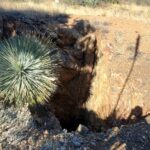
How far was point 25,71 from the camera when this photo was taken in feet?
38.8

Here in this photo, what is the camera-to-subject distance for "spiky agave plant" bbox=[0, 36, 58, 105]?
11.7 metres

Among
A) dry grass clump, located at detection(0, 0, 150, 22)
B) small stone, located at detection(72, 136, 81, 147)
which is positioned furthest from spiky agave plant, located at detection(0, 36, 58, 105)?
dry grass clump, located at detection(0, 0, 150, 22)

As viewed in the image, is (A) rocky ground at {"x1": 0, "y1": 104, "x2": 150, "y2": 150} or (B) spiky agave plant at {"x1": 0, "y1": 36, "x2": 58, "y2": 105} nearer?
(A) rocky ground at {"x1": 0, "y1": 104, "x2": 150, "y2": 150}

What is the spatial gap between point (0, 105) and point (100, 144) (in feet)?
10.9

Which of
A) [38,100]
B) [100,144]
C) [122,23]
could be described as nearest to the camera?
[100,144]

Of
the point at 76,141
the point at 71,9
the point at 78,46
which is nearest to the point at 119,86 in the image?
the point at 78,46

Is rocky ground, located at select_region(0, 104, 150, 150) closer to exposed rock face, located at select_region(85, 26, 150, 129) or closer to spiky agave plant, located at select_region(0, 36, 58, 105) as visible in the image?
spiky agave plant, located at select_region(0, 36, 58, 105)

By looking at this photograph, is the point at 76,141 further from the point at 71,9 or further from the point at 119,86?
the point at 71,9

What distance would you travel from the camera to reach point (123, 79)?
14633mm

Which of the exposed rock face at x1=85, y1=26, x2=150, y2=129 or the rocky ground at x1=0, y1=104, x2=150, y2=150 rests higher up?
the rocky ground at x1=0, y1=104, x2=150, y2=150

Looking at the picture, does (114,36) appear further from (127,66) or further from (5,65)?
(5,65)

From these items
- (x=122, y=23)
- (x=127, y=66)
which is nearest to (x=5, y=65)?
(x=127, y=66)

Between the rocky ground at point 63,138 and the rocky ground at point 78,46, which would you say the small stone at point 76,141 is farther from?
the rocky ground at point 78,46

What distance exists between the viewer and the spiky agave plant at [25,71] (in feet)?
38.5
